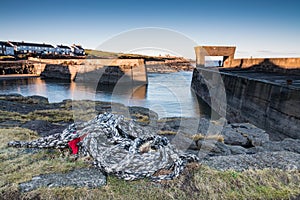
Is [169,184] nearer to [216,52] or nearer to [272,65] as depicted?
[272,65]

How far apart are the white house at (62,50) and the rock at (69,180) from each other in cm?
10360

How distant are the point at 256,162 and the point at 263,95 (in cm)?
962

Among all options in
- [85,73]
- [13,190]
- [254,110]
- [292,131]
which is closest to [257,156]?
[13,190]

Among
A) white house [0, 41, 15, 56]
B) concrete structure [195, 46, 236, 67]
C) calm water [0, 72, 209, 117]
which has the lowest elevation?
calm water [0, 72, 209, 117]

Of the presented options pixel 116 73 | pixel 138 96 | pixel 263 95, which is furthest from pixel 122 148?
pixel 116 73

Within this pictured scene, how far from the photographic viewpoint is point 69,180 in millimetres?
2578

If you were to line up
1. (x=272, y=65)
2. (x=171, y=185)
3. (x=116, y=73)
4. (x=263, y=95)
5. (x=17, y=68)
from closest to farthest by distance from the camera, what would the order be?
(x=171, y=185) → (x=263, y=95) → (x=272, y=65) → (x=116, y=73) → (x=17, y=68)

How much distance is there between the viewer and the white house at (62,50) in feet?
314

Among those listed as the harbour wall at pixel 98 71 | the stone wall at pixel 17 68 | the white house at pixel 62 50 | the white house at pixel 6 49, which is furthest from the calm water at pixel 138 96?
the white house at pixel 62 50

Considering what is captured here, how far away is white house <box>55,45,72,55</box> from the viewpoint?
95812 millimetres

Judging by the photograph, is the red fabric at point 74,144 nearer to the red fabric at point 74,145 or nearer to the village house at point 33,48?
the red fabric at point 74,145

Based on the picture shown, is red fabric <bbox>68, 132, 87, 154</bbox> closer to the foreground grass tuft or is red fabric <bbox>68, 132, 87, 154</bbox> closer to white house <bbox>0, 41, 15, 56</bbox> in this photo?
the foreground grass tuft

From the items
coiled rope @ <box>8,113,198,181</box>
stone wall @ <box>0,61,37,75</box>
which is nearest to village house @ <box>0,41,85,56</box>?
stone wall @ <box>0,61,37,75</box>

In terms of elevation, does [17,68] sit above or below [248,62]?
below
